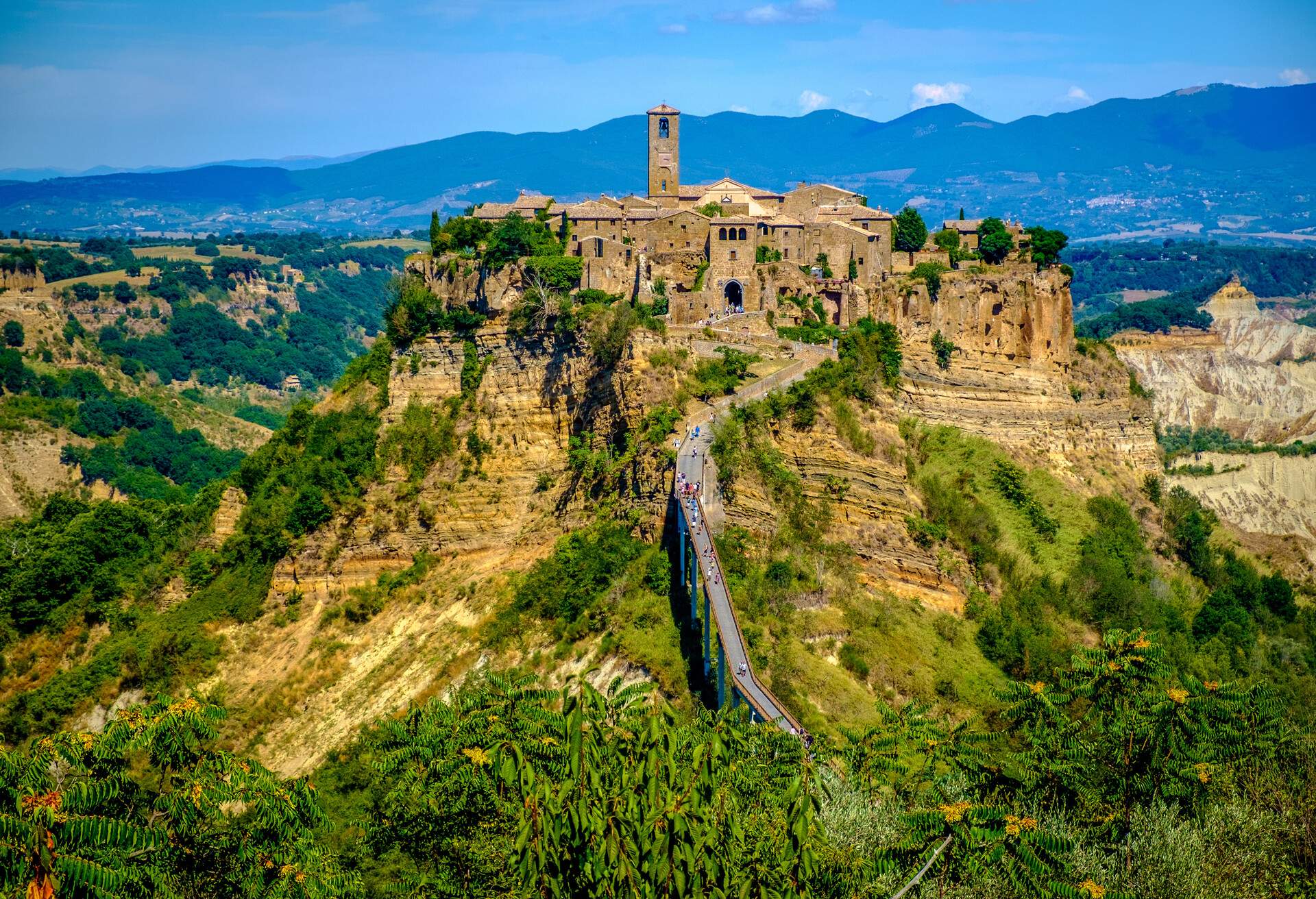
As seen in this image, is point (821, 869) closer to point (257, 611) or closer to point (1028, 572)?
point (1028, 572)

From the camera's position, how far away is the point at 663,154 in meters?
56.2

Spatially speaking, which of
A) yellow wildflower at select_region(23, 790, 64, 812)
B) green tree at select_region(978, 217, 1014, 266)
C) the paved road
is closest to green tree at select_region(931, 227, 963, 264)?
green tree at select_region(978, 217, 1014, 266)

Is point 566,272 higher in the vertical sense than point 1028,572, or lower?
higher

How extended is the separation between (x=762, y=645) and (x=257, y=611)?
2003 centimetres

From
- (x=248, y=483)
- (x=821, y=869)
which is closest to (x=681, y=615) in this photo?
(x=821, y=869)

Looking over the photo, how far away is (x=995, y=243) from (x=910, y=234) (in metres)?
3.65

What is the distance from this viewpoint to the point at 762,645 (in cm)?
3284

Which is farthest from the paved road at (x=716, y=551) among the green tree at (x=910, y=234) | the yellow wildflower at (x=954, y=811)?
the green tree at (x=910, y=234)

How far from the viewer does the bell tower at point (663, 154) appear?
55.8m

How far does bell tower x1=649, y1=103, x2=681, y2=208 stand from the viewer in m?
55.8

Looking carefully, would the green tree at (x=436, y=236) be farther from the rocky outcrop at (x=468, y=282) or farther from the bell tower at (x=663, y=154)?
the bell tower at (x=663, y=154)

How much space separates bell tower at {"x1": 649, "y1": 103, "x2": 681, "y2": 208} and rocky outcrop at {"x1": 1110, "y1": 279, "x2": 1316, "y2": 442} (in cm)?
6795

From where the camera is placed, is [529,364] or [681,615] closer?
[681,615]

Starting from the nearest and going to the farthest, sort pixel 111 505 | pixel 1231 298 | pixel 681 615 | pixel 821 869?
pixel 821 869
pixel 681 615
pixel 111 505
pixel 1231 298
